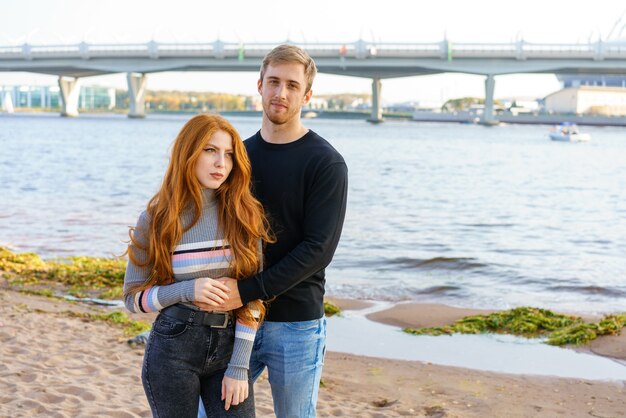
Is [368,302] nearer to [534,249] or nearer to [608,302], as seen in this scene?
A: [608,302]

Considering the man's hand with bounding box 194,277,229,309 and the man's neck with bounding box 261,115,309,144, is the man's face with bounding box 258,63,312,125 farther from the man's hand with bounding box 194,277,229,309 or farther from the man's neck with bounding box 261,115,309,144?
the man's hand with bounding box 194,277,229,309

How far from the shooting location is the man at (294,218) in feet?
10.3

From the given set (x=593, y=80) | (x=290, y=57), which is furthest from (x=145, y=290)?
(x=593, y=80)

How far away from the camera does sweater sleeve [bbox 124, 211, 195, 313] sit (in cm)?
299

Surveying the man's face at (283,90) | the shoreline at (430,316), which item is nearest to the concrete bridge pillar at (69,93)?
the shoreline at (430,316)

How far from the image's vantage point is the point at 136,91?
98.9 m

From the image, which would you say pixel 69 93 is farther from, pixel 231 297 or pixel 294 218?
pixel 231 297

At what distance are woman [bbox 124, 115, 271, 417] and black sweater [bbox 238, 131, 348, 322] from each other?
0.36ft

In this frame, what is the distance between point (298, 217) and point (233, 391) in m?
0.68

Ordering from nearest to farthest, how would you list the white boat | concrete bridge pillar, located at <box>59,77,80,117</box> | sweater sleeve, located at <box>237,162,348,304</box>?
1. sweater sleeve, located at <box>237,162,348,304</box>
2. the white boat
3. concrete bridge pillar, located at <box>59,77,80,117</box>

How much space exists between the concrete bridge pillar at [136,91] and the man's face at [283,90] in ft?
310

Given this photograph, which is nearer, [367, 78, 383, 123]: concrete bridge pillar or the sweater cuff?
the sweater cuff

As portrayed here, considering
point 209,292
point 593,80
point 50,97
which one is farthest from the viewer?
point 50,97

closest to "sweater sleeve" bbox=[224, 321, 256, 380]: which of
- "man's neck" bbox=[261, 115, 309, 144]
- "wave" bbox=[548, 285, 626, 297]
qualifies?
"man's neck" bbox=[261, 115, 309, 144]
